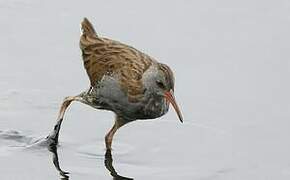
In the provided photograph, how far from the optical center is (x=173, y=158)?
8.77 m

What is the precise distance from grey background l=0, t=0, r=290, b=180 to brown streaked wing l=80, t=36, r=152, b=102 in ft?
1.90

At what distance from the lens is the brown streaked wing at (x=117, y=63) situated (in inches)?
345

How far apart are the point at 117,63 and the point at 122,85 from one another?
0.31 meters

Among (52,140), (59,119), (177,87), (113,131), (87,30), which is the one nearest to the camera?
(52,140)

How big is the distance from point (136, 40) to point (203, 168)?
3350mm

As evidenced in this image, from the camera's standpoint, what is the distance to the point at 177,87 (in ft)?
34.5

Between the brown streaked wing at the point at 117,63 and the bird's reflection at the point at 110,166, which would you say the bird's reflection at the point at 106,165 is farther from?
the brown streaked wing at the point at 117,63

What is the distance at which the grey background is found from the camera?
8.59 metres

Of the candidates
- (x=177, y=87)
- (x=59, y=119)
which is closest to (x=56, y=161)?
(x=59, y=119)

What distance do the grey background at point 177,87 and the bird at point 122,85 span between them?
31cm

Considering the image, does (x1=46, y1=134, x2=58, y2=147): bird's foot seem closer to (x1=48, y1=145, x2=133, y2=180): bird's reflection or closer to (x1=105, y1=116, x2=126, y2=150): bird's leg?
(x1=48, y1=145, x2=133, y2=180): bird's reflection

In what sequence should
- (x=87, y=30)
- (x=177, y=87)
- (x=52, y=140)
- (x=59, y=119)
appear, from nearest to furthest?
(x=52, y=140) → (x=59, y=119) → (x=87, y=30) → (x=177, y=87)

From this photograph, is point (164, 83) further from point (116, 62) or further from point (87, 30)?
point (87, 30)

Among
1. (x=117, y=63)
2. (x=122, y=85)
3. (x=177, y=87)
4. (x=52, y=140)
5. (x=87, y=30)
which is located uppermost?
(x=87, y=30)
